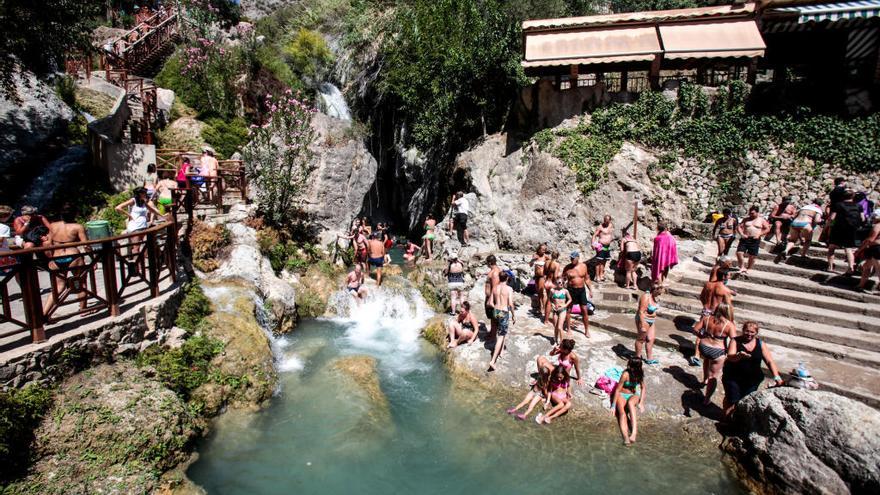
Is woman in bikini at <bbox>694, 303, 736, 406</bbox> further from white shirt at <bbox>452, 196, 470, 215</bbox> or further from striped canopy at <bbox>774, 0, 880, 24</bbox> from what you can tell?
striped canopy at <bbox>774, 0, 880, 24</bbox>

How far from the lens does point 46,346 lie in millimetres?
6246

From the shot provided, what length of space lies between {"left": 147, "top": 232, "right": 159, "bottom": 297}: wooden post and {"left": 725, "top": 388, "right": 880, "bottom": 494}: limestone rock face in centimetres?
1008

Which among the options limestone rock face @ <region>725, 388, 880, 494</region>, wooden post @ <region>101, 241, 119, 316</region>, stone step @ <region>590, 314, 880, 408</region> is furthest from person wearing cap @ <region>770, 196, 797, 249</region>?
Result: wooden post @ <region>101, 241, 119, 316</region>

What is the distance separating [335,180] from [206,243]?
630 centimetres

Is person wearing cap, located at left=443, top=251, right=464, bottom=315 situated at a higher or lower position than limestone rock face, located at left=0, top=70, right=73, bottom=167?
lower

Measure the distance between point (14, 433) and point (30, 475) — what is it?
0.53 metres

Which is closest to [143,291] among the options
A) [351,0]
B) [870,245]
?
[870,245]

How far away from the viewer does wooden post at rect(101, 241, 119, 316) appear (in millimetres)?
7177

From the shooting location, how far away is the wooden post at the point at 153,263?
27.2 feet

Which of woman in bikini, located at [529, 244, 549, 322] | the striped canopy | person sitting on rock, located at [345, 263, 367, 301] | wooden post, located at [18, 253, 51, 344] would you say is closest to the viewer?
wooden post, located at [18, 253, 51, 344]

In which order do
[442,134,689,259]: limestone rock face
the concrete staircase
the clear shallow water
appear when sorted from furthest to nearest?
[442,134,689,259]: limestone rock face, the concrete staircase, the clear shallow water

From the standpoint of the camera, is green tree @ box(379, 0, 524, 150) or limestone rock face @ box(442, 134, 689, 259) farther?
green tree @ box(379, 0, 524, 150)

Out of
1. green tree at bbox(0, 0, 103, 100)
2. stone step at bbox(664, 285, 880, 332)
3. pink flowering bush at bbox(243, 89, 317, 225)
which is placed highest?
green tree at bbox(0, 0, 103, 100)

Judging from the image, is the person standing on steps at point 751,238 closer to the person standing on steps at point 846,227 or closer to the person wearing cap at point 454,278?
the person standing on steps at point 846,227
